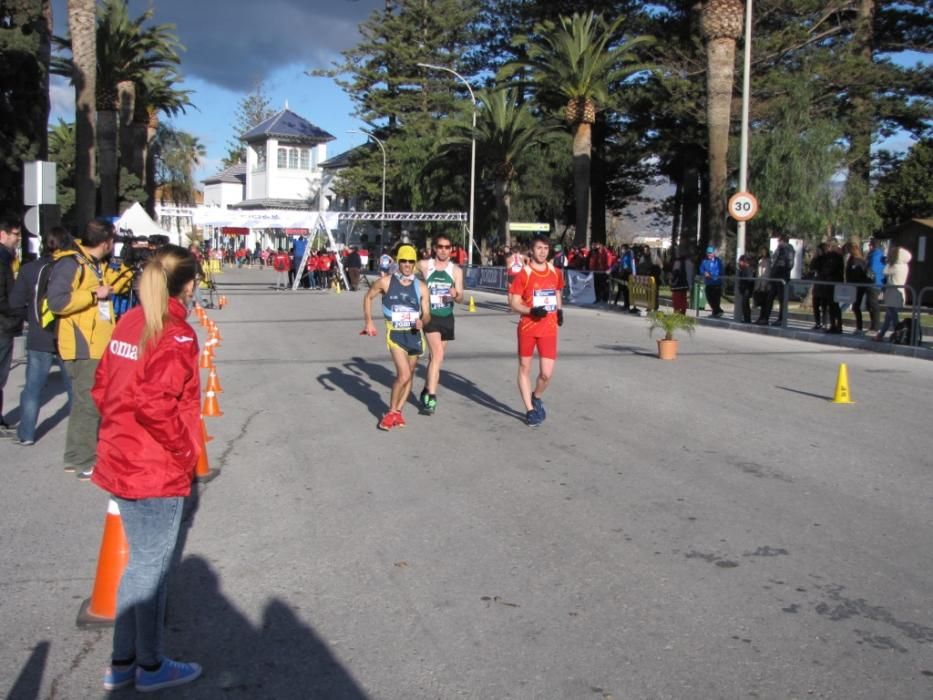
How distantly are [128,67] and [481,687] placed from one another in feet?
136

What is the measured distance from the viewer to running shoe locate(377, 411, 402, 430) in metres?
9.19

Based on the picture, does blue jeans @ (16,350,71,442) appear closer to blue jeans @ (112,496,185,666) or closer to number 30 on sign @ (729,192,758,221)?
blue jeans @ (112,496,185,666)

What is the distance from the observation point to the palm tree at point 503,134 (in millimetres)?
44781

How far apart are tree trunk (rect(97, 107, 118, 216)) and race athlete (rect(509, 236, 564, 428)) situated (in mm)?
29907

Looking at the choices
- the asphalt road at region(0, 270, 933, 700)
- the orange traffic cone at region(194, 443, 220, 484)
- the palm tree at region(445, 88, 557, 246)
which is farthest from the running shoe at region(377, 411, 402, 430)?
the palm tree at region(445, 88, 557, 246)

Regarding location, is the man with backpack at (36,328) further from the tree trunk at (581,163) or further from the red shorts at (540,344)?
the tree trunk at (581,163)

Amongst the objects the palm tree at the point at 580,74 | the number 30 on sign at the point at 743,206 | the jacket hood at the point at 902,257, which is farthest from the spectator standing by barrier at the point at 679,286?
the palm tree at the point at 580,74

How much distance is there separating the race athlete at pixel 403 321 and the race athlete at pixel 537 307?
908mm

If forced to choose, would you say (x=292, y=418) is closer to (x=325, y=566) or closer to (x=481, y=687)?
(x=325, y=566)

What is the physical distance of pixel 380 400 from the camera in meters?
11.1

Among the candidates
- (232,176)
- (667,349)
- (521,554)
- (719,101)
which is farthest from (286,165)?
(521,554)

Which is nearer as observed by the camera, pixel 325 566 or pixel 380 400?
pixel 325 566

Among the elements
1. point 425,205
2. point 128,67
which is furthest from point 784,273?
point 425,205

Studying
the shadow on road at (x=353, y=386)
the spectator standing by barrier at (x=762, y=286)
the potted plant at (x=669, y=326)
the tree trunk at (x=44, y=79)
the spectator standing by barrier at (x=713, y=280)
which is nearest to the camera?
the shadow on road at (x=353, y=386)
